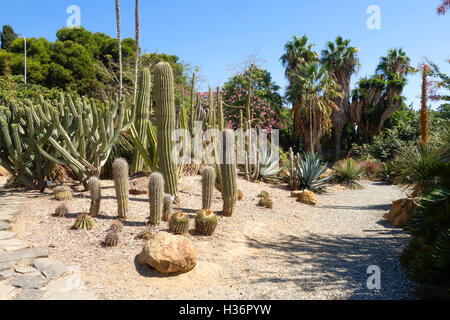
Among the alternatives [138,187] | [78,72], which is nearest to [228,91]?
[78,72]

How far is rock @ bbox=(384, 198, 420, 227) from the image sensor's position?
570 cm

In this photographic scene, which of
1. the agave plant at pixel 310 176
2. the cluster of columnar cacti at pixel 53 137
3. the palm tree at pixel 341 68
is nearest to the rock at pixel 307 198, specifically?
the agave plant at pixel 310 176

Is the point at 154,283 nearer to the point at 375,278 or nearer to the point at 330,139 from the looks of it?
the point at 375,278

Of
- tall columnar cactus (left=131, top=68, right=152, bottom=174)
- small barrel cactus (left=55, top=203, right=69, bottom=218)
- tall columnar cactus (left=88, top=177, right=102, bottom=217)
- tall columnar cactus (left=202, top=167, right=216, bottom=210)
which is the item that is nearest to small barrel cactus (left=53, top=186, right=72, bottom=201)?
small barrel cactus (left=55, top=203, right=69, bottom=218)

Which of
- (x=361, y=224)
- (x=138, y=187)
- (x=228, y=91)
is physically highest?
(x=228, y=91)

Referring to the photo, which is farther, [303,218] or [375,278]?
[303,218]

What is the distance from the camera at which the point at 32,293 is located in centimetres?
273

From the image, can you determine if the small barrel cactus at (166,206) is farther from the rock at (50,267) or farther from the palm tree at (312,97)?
the palm tree at (312,97)

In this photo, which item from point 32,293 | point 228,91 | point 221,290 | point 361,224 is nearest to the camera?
point 32,293

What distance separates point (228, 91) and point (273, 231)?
15.2 metres

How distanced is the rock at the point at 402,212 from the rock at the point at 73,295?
17.6 feet

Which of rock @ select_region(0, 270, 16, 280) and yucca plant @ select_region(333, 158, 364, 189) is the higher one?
yucca plant @ select_region(333, 158, 364, 189)

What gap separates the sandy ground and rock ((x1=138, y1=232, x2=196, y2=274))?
0.09 m

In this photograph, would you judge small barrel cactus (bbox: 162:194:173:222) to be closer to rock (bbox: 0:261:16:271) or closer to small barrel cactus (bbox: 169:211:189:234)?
small barrel cactus (bbox: 169:211:189:234)
